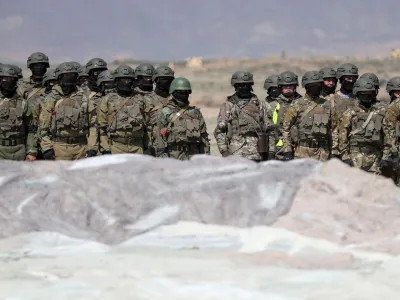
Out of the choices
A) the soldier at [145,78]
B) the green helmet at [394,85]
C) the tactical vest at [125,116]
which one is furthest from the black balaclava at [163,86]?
the green helmet at [394,85]

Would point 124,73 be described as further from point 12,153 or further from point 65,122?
point 12,153

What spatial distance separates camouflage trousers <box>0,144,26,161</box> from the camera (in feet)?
35.7

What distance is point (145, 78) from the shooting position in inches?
473

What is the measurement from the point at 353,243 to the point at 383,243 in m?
0.26

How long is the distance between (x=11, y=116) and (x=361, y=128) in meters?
4.77

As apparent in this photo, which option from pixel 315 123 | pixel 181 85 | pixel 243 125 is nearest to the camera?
pixel 181 85

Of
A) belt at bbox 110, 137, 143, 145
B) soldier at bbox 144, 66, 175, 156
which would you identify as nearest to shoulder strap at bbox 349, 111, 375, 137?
soldier at bbox 144, 66, 175, 156

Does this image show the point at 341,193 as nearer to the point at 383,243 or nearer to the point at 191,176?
the point at 383,243

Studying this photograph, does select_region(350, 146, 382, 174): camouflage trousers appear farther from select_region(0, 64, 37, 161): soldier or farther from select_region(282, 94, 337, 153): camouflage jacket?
select_region(0, 64, 37, 161): soldier

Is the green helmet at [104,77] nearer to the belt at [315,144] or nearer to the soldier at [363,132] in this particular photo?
the belt at [315,144]

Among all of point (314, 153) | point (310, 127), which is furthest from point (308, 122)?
point (314, 153)

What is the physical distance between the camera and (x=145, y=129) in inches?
436

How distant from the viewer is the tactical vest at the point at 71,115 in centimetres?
1088

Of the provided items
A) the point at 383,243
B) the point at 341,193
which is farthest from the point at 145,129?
the point at 383,243
